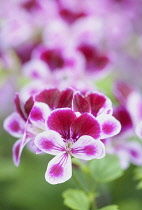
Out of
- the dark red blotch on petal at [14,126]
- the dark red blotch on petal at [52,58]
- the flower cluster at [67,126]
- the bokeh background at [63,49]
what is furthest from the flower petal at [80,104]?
the dark red blotch on petal at [52,58]

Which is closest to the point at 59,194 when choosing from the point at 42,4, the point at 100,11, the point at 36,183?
the point at 36,183

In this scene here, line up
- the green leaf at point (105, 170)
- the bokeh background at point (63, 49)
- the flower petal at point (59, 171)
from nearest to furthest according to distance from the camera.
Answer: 1. the flower petal at point (59, 171)
2. the green leaf at point (105, 170)
3. the bokeh background at point (63, 49)

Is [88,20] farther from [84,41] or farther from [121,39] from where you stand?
[121,39]

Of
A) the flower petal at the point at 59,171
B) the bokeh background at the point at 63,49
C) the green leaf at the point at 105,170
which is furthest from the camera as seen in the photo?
the bokeh background at the point at 63,49

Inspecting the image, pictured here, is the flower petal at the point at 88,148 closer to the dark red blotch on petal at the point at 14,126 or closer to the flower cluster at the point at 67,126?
the flower cluster at the point at 67,126

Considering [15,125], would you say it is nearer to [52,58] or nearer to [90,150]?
[90,150]

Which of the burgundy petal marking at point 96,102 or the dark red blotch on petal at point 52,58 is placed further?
the dark red blotch on petal at point 52,58

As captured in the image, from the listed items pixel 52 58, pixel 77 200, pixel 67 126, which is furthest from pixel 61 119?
pixel 52 58
